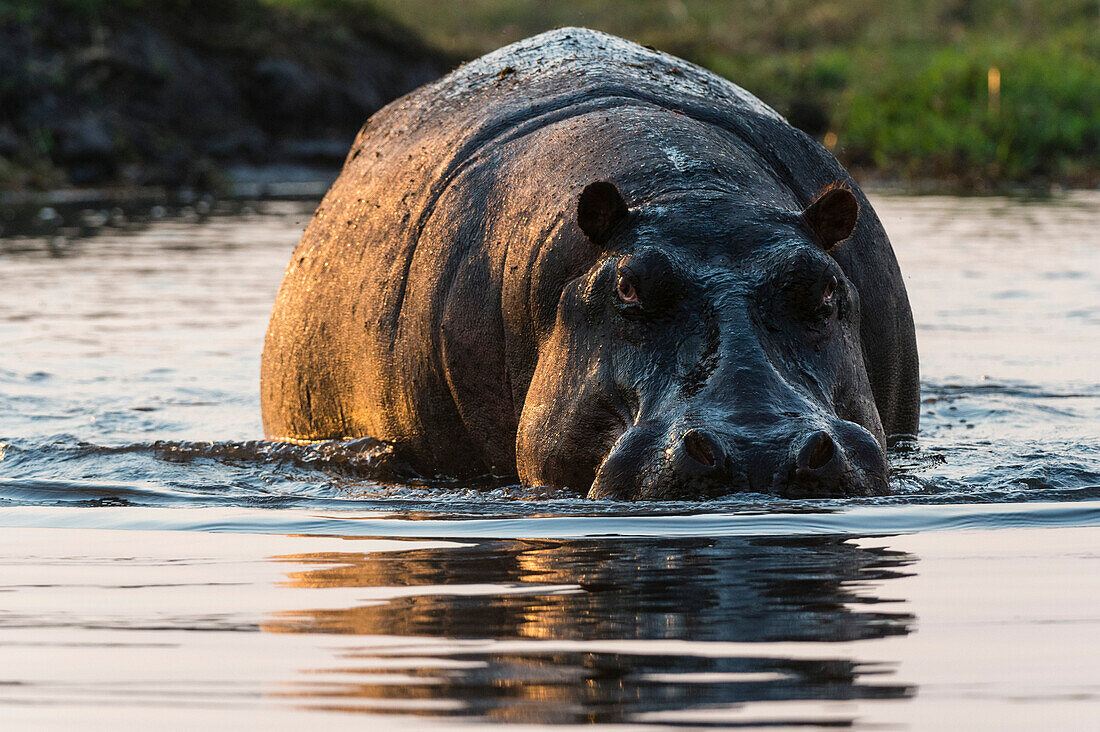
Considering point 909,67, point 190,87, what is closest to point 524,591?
point 190,87

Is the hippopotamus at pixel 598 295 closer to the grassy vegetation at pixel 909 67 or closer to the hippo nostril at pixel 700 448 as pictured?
the hippo nostril at pixel 700 448

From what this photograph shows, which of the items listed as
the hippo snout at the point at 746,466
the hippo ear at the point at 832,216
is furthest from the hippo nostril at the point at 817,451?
the hippo ear at the point at 832,216

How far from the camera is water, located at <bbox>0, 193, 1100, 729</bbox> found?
8.70 feet

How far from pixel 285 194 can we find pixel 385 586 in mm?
21034

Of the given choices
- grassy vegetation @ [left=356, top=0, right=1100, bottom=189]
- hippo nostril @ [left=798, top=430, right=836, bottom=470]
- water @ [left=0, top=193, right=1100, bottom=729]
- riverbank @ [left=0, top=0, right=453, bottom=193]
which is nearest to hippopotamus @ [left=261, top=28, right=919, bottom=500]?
hippo nostril @ [left=798, top=430, right=836, bottom=470]

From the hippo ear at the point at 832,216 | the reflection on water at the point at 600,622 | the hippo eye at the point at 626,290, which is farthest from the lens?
the hippo ear at the point at 832,216

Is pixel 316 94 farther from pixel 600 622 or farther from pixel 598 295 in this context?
pixel 600 622

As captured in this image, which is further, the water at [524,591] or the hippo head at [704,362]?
the hippo head at [704,362]

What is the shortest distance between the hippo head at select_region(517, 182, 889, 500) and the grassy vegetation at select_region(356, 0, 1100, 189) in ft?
65.8

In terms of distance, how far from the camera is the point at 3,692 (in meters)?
2.79

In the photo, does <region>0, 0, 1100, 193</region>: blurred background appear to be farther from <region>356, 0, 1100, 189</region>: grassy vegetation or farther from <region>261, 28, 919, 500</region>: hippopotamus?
<region>261, 28, 919, 500</region>: hippopotamus

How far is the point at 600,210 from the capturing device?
4758 millimetres

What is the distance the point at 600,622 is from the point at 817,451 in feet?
3.62

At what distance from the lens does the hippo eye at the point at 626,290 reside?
180 inches
